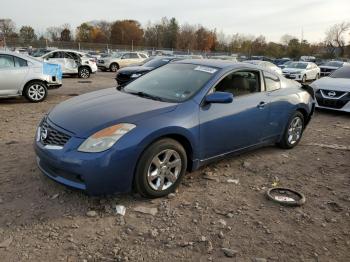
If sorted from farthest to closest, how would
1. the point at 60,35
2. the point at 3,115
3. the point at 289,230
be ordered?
the point at 60,35, the point at 3,115, the point at 289,230

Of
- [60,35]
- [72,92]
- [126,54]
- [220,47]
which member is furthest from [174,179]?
[220,47]

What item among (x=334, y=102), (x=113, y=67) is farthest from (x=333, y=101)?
(x=113, y=67)

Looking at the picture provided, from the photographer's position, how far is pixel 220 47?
90.8 metres

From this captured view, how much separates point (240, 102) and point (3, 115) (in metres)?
5.97

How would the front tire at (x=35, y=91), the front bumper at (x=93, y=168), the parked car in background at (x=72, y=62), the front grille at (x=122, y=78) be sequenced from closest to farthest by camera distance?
1. the front bumper at (x=93, y=168)
2. the front tire at (x=35, y=91)
3. the front grille at (x=122, y=78)
4. the parked car in background at (x=72, y=62)

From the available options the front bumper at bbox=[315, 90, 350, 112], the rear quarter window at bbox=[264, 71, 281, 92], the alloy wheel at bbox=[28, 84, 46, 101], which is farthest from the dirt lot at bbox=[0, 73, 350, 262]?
the alloy wheel at bbox=[28, 84, 46, 101]

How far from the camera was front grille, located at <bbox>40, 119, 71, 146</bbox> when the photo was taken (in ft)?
12.4

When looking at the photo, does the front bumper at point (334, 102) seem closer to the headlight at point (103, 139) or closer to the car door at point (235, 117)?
the car door at point (235, 117)

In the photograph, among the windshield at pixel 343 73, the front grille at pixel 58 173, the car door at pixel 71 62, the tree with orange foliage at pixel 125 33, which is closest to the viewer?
the front grille at pixel 58 173

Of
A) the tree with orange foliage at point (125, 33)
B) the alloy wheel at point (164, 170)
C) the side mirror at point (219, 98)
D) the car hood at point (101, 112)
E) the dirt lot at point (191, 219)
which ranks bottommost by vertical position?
the dirt lot at point (191, 219)

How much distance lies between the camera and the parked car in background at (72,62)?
59.4ft

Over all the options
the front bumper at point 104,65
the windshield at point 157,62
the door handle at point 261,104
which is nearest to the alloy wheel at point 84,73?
the windshield at point 157,62

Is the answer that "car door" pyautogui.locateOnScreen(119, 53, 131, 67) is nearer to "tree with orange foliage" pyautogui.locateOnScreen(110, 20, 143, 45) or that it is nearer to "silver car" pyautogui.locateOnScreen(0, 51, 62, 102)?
"silver car" pyautogui.locateOnScreen(0, 51, 62, 102)

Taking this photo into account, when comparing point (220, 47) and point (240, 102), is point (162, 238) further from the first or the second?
point (220, 47)
